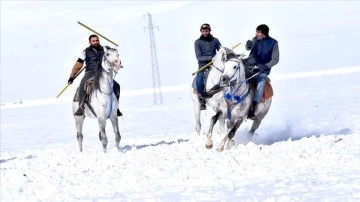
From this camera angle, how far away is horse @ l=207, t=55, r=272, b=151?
13102 millimetres

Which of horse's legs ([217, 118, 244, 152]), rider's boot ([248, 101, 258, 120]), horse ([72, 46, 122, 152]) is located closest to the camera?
horse's legs ([217, 118, 244, 152])

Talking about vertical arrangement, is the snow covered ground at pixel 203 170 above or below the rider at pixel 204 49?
below

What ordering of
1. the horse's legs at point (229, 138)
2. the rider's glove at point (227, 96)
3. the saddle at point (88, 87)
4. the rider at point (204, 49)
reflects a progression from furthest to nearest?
the rider at point (204, 49), the saddle at point (88, 87), the rider's glove at point (227, 96), the horse's legs at point (229, 138)

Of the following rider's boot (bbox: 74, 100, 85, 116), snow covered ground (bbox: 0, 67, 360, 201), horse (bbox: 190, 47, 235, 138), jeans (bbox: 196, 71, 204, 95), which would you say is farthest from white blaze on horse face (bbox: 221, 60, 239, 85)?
rider's boot (bbox: 74, 100, 85, 116)

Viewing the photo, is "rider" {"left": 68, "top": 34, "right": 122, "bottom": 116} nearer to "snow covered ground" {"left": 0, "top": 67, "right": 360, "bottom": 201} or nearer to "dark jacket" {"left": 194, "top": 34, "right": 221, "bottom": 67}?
"snow covered ground" {"left": 0, "top": 67, "right": 360, "bottom": 201}

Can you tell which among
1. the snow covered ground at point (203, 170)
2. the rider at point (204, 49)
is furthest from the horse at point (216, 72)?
the snow covered ground at point (203, 170)

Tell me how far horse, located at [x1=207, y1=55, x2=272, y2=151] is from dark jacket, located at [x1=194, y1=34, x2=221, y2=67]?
162 cm

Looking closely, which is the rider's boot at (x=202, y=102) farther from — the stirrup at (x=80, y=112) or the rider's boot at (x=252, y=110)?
the stirrup at (x=80, y=112)

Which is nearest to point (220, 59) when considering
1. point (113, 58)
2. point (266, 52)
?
point (266, 52)

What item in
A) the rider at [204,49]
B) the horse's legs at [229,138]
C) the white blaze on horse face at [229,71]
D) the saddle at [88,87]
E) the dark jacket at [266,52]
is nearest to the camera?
the white blaze on horse face at [229,71]

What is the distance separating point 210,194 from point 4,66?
87211 mm

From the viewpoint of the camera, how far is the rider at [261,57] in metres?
14.0

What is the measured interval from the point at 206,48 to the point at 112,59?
2144 millimetres

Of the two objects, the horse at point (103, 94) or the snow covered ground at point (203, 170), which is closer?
the snow covered ground at point (203, 170)
